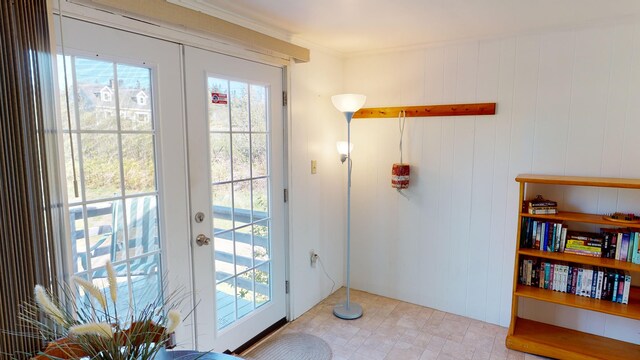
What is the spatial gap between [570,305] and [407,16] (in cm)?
211

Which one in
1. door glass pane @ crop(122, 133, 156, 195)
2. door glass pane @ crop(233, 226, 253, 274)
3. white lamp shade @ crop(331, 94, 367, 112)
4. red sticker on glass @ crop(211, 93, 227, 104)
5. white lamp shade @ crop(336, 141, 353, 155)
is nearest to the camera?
door glass pane @ crop(122, 133, 156, 195)

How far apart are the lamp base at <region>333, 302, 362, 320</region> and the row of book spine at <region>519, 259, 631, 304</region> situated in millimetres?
1273

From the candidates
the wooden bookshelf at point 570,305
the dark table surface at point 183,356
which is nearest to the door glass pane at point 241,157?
the dark table surface at point 183,356

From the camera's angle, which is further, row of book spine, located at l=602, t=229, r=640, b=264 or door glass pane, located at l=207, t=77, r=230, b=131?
row of book spine, located at l=602, t=229, r=640, b=264

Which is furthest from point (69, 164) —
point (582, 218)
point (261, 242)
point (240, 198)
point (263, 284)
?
point (582, 218)

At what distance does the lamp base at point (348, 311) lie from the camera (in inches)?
118

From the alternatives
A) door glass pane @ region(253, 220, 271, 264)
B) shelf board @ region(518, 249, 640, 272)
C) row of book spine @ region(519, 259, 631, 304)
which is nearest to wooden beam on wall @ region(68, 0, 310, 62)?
door glass pane @ region(253, 220, 271, 264)

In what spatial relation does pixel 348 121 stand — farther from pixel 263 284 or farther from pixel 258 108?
pixel 263 284

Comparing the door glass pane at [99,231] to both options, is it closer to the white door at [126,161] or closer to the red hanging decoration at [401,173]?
the white door at [126,161]

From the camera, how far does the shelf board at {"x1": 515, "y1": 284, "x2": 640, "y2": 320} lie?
2.25 metres

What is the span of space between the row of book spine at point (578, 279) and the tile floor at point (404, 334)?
50cm

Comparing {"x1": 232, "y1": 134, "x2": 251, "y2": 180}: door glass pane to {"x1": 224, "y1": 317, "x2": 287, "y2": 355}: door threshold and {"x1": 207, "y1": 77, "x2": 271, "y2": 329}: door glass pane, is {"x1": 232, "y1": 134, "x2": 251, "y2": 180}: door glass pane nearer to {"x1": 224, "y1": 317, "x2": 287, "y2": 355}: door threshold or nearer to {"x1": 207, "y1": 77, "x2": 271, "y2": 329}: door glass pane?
{"x1": 207, "y1": 77, "x2": 271, "y2": 329}: door glass pane

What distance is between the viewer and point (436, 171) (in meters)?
3.06

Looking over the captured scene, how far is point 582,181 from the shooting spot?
229cm
